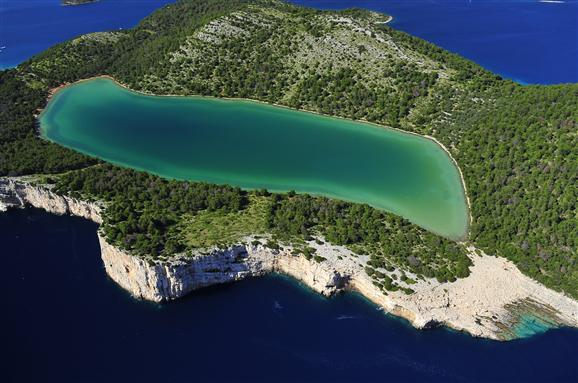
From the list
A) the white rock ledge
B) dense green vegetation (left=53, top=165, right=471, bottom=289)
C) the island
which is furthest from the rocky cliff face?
dense green vegetation (left=53, top=165, right=471, bottom=289)

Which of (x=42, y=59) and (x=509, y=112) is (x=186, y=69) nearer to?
(x=42, y=59)

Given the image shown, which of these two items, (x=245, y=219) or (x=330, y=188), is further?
(x=330, y=188)

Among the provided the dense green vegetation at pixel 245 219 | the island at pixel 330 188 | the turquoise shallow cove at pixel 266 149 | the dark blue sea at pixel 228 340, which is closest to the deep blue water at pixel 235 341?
the dark blue sea at pixel 228 340

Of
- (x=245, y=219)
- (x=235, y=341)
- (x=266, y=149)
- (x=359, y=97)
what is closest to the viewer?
(x=235, y=341)

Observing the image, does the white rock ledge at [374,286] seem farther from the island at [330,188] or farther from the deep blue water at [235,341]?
the deep blue water at [235,341]

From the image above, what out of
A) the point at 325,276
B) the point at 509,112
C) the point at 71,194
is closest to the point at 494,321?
the point at 325,276

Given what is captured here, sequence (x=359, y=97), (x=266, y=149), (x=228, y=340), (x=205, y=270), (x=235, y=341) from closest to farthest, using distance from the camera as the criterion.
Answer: (x=235, y=341), (x=228, y=340), (x=205, y=270), (x=266, y=149), (x=359, y=97)

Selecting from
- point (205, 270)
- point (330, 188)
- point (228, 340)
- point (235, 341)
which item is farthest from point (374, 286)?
point (330, 188)

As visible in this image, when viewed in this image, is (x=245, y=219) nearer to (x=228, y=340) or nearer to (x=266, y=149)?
(x=228, y=340)
